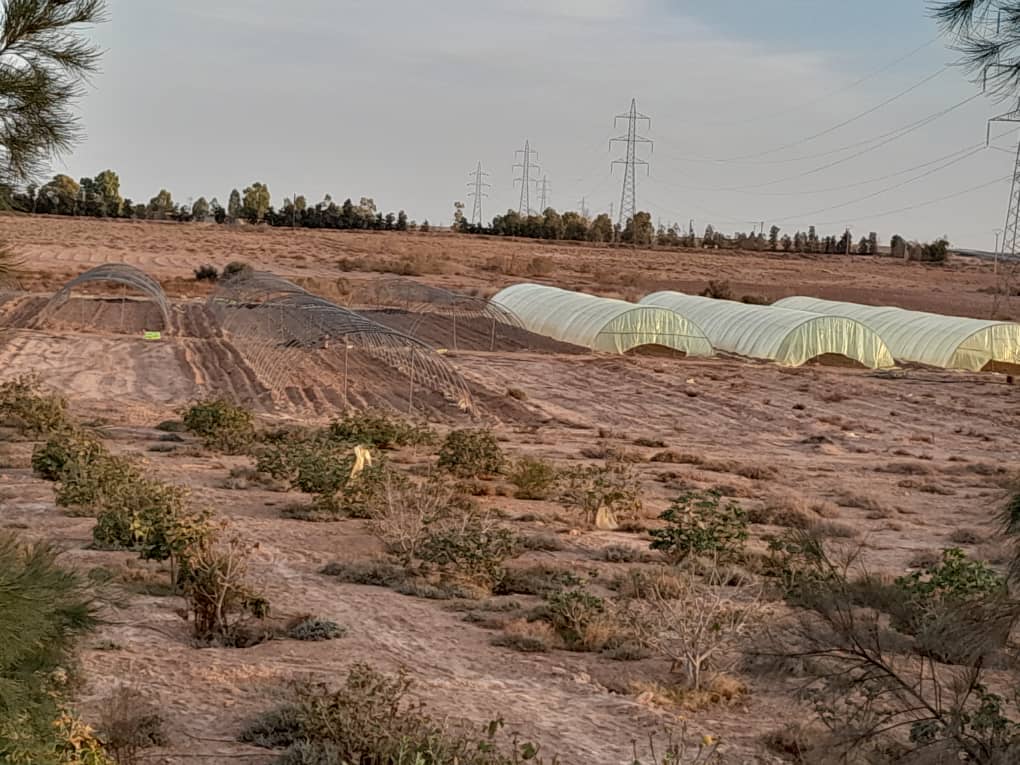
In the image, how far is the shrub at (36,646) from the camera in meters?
4.99

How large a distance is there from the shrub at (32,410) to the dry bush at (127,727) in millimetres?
12395

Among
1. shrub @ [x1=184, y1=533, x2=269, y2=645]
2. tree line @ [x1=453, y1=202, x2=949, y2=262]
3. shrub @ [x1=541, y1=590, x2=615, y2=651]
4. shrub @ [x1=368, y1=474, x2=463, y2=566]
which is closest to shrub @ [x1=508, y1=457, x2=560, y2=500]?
shrub @ [x1=368, y1=474, x2=463, y2=566]

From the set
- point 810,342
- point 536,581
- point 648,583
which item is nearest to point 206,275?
point 810,342


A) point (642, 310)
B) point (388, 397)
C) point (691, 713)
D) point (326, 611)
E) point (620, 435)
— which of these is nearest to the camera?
point (691, 713)

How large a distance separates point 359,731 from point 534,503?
996cm

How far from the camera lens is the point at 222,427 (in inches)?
806

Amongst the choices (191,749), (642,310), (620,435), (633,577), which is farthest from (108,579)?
(642,310)

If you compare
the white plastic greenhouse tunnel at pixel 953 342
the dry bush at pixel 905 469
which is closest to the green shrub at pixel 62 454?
the dry bush at pixel 905 469

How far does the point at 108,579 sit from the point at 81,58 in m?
2.98

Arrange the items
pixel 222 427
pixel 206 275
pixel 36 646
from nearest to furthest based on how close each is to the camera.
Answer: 1. pixel 36 646
2. pixel 222 427
3. pixel 206 275

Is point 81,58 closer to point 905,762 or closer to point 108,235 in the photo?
point 905,762

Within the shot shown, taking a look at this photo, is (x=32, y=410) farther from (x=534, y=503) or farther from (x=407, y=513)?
(x=407, y=513)

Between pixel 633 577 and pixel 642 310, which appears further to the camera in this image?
pixel 642 310

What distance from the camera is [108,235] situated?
→ 3521 inches
